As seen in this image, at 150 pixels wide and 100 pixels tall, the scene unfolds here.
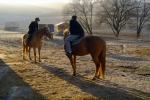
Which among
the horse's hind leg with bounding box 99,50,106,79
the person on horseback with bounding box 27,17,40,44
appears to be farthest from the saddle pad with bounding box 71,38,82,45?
the person on horseback with bounding box 27,17,40,44

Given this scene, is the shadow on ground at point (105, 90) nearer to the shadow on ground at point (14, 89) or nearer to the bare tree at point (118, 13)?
the shadow on ground at point (14, 89)

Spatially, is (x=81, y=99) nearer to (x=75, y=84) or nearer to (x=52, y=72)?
(x=75, y=84)

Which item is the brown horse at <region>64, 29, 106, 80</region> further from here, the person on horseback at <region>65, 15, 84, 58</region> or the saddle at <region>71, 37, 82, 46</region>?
the person on horseback at <region>65, 15, 84, 58</region>

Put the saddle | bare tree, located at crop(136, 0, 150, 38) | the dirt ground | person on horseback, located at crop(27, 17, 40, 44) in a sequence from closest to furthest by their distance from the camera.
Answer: the dirt ground
the saddle
person on horseback, located at crop(27, 17, 40, 44)
bare tree, located at crop(136, 0, 150, 38)

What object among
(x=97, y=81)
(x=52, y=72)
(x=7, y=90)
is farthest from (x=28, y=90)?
(x=52, y=72)

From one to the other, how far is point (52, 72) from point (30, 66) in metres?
2.12

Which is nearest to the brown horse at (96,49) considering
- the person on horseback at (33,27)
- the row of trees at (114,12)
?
the person on horseback at (33,27)

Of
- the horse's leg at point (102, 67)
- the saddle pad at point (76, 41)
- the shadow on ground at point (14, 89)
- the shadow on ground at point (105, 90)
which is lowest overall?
the shadow on ground at point (105, 90)

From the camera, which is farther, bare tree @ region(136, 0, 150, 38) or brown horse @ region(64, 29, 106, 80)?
bare tree @ region(136, 0, 150, 38)

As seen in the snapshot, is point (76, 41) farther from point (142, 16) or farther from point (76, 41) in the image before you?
point (142, 16)

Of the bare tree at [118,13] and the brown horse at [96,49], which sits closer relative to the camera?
the brown horse at [96,49]

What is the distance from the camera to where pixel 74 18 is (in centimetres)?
1571

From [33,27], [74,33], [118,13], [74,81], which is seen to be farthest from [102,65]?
[118,13]

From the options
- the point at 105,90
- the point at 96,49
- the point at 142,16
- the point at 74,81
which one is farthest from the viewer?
the point at 142,16
